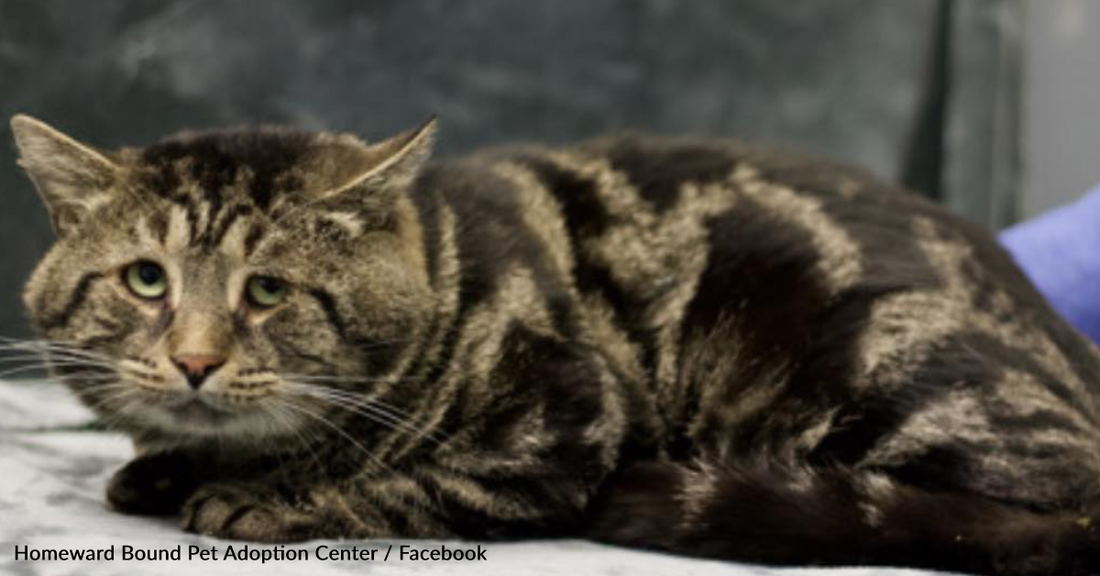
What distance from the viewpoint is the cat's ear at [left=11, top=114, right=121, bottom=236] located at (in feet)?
5.66

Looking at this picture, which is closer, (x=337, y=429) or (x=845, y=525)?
(x=845, y=525)

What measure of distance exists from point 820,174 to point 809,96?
64.0 inches

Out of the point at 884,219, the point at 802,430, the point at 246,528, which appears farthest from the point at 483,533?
the point at 884,219

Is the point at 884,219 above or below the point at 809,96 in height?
below

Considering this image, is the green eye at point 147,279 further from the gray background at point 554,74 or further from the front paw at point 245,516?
the gray background at point 554,74

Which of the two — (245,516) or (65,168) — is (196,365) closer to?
(245,516)

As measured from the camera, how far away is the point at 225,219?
1.69 meters

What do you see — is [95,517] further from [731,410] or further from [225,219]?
[731,410]

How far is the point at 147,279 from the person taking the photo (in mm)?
1688

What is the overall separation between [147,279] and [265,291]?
16cm

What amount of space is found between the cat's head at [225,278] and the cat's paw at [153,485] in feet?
0.28

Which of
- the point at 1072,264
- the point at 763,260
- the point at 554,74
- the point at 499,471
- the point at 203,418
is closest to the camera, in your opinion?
the point at 203,418

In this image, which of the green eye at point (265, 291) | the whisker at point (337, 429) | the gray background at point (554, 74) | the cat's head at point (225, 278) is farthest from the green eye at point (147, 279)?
the gray background at point (554, 74)

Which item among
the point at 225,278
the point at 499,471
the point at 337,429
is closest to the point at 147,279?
the point at 225,278
